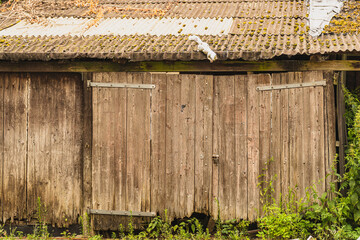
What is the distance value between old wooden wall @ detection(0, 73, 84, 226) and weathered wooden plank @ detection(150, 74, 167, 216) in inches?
49.1

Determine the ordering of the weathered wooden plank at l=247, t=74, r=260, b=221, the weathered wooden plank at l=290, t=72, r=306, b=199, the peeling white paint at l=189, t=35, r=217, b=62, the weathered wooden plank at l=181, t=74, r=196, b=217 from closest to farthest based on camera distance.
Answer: the peeling white paint at l=189, t=35, r=217, b=62
the weathered wooden plank at l=290, t=72, r=306, b=199
the weathered wooden plank at l=247, t=74, r=260, b=221
the weathered wooden plank at l=181, t=74, r=196, b=217

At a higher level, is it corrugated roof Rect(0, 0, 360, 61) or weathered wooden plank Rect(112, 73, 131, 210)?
corrugated roof Rect(0, 0, 360, 61)

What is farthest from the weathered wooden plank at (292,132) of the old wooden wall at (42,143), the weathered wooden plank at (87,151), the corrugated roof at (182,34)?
the old wooden wall at (42,143)

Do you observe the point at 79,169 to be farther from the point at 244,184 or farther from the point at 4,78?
the point at 244,184

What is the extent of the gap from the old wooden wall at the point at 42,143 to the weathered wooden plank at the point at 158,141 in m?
1.25

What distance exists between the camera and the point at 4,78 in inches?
256

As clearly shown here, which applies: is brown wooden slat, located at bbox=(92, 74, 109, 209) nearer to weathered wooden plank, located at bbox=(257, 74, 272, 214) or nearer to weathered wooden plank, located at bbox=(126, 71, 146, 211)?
weathered wooden plank, located at bbox=(126, 71, 146, 211)

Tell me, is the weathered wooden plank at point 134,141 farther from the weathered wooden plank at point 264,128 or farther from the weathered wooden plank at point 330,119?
the weathered wooden plank at point 330,119

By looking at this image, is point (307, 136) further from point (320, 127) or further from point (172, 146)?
point (172, 146)

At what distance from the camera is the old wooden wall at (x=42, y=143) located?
21.0 feet

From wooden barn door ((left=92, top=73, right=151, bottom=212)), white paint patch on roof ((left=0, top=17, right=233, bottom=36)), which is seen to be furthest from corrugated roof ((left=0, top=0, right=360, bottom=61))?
wooden barn door ((left=92, top=73, right=151, bottom=212))

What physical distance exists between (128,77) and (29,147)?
205cm

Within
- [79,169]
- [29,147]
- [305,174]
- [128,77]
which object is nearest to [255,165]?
[305,174]

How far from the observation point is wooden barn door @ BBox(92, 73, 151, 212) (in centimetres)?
615
